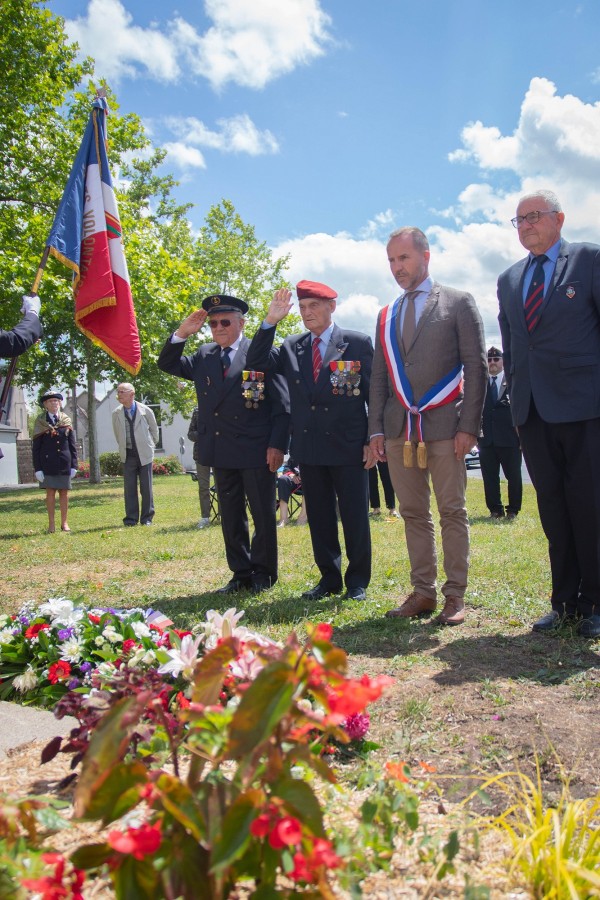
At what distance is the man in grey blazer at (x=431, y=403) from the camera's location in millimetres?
4277

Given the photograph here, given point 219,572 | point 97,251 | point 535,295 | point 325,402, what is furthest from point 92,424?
point 535,295

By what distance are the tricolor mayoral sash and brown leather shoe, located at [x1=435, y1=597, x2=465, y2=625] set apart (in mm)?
851

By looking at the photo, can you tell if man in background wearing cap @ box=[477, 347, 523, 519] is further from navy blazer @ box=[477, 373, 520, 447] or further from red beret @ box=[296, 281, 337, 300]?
red beret @ box=[296, 281, 337, 300]

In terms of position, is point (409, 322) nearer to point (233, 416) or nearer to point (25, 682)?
point (233, 416)

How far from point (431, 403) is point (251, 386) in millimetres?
1618

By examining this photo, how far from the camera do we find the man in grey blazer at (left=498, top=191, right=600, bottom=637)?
3801mm

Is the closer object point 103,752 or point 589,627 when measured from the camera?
point 103,752

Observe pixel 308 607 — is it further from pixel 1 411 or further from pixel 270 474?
pixel 1 411

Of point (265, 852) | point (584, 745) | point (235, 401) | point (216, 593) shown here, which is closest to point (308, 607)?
point (216, 593)

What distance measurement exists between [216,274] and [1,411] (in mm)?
31522

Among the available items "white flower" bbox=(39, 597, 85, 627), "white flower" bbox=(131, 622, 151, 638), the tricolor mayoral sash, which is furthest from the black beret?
"white flower" bbox=(131, 622, 151, 638)

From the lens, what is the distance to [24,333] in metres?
5.29

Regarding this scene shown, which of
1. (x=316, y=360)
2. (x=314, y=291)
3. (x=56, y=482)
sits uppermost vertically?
(x=314, y=291)

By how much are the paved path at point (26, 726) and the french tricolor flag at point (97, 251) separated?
3.21 m
